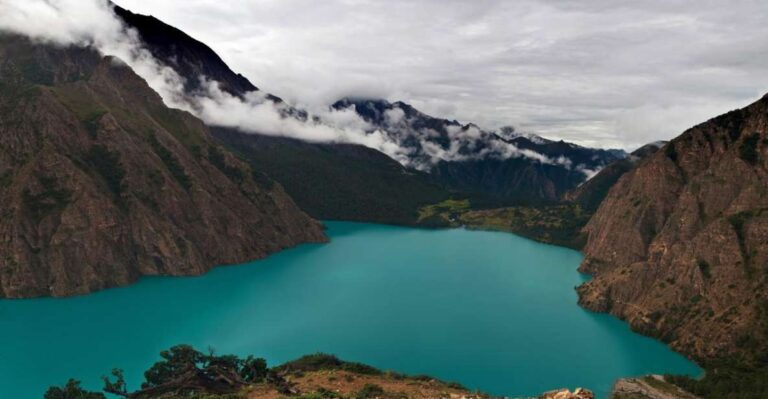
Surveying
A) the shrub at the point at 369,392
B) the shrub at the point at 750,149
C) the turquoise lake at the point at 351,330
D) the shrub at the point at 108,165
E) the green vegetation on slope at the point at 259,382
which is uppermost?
the shrub at the point at 750,149

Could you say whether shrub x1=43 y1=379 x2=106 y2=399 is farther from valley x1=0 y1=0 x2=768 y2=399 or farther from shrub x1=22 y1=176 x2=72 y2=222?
shrub x1=22 y1=176 x2=72 y2=222

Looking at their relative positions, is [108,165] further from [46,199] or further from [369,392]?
[369,392]

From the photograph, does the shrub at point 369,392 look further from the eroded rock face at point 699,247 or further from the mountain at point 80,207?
the mountain at point 80,207

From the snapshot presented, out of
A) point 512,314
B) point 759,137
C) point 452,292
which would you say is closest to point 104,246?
point 452,292

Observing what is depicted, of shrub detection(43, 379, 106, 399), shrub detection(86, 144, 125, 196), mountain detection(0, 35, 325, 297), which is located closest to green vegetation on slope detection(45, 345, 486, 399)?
shrub detection(43, 379, 106, 399)

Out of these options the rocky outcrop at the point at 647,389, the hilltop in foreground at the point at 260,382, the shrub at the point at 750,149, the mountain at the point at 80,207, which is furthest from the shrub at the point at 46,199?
the shrub at the point at 750,149

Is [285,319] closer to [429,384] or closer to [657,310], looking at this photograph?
[429,384]

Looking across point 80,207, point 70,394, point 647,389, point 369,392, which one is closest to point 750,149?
point 647,389
